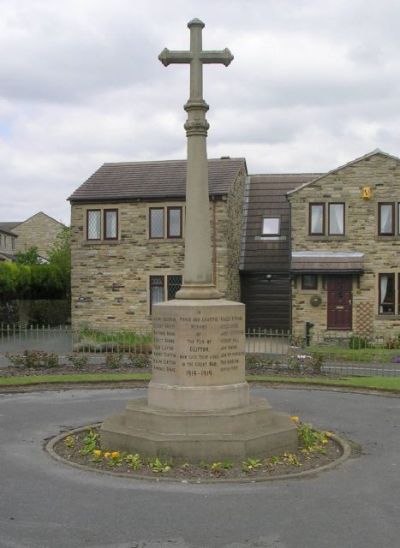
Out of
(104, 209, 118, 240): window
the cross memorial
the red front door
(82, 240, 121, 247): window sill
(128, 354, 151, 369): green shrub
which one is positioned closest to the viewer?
the cross memorial

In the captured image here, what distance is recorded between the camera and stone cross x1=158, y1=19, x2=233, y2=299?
9453 mm

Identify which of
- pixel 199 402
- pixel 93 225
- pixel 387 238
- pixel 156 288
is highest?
pixel 93 225

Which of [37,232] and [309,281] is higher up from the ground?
[37,232]

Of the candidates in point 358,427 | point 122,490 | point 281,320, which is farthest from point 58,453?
point 281,320

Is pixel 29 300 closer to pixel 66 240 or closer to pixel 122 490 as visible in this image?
pixel 66 240

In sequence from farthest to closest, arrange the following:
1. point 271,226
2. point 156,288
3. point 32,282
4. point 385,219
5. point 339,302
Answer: point 32,282
point 271,226
point 156,288
point 385,219
point 339,302

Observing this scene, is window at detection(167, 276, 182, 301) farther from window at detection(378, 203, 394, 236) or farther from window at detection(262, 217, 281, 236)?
window at detection(378, 203, 394, 236)

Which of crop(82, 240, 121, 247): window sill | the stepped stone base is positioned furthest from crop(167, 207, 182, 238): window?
the stepped stone base

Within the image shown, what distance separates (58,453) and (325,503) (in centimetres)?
380

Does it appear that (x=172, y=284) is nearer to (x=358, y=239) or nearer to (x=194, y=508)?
(x=358, y=239)

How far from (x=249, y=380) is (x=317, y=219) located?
13.9 metres

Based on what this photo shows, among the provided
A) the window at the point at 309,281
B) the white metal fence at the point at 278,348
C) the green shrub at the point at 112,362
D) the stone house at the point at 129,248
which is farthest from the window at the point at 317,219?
the green shrub at the point at 112,362

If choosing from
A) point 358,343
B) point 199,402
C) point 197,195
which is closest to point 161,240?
point 358,343

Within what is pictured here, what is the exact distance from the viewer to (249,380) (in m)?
16.5
